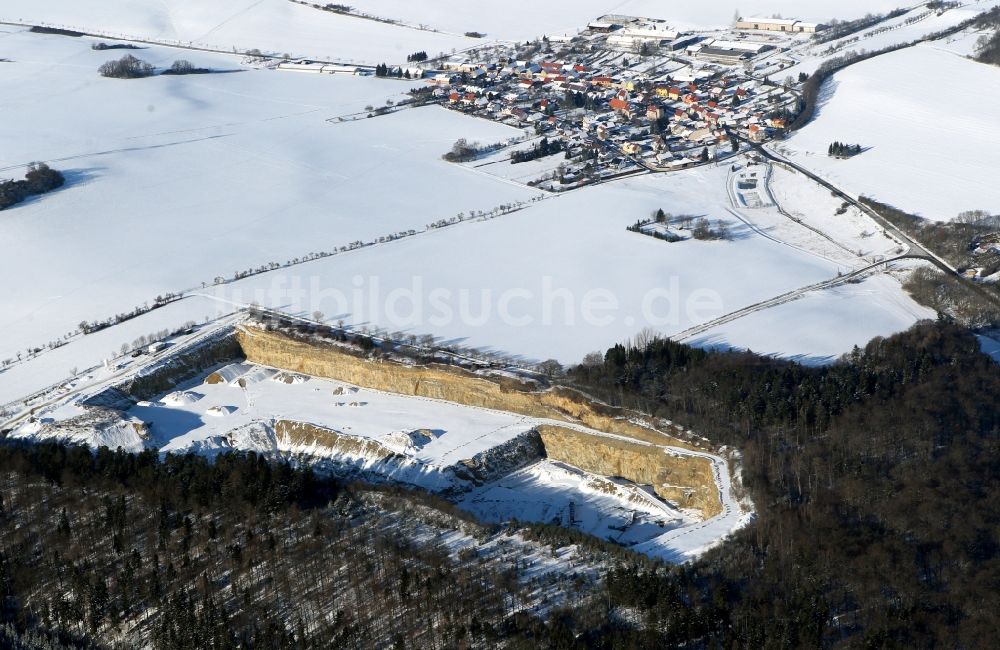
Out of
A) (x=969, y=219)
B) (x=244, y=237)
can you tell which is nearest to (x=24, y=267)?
(x=244, y=237)

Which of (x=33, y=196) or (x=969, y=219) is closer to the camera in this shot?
(x=969, y=219)

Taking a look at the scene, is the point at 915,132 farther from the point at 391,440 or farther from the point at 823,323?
the point at 391,440

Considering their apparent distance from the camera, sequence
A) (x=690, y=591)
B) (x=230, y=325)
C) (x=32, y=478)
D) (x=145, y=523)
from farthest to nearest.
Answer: (x=230, y=325) → (x=32, y=478) → (x=145, y=523) → (x=690, y=591)

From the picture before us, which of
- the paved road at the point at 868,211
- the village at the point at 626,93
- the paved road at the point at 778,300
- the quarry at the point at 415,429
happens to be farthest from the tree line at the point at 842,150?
the quarry at the point at 415,429

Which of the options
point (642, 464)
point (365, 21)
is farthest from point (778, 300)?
point (365, 21)

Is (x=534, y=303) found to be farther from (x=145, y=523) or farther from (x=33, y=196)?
(x=33, y=196)

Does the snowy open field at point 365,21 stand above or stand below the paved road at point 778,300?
above

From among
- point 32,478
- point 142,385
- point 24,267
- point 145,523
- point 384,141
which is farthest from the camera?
point 384,141

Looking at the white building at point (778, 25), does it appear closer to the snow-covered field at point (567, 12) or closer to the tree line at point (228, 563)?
the snow-covered field at point (567, 12)
